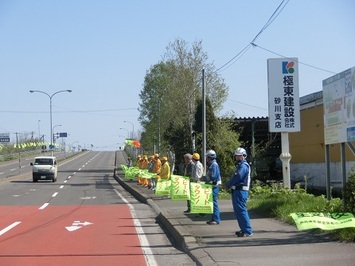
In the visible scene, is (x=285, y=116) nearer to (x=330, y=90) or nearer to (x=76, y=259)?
(x=330, y=90)

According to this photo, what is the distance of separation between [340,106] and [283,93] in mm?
5628

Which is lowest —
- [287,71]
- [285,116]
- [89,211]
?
[89,211]

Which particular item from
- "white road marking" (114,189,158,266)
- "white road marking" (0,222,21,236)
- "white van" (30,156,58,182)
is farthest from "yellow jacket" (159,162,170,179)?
"white van" (30,156,58,182)

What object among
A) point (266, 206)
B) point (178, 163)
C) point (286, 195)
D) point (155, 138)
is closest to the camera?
point (266, 206)

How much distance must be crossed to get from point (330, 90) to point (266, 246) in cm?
440

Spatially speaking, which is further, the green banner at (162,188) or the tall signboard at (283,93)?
the green banner at (162,188)

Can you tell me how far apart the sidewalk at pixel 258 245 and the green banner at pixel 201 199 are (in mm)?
339

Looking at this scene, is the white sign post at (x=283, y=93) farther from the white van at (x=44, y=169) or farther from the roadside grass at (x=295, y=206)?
the white van at (x=44, y=169)

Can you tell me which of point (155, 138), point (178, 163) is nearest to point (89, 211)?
point (178, 163)

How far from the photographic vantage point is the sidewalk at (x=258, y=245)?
7.91 metres

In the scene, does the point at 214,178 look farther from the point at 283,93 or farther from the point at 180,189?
the point at 283,93

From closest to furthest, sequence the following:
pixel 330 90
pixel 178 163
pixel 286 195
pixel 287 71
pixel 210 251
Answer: pixel 210 251
pixel 330 90
pixel 286 195
pixel 287 71
pixel 178 163

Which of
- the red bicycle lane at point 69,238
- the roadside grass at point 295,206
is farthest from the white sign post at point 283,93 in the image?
the red bicycle lane at point 69,238

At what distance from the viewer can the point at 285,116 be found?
670 inches
